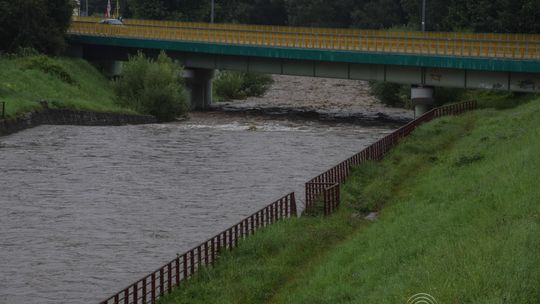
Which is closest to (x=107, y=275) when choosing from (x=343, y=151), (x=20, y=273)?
(x=20, y=273)

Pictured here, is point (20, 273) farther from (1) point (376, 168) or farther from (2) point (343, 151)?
(2) point (343, 151)

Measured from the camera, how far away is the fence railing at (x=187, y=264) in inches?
1062

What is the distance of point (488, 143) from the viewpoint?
5259cm

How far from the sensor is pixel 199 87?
100125 millimetres

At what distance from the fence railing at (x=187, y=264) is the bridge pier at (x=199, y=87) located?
57809 mm

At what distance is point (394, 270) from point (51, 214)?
19.8 meters

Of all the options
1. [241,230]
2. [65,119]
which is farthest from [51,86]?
[241,230]

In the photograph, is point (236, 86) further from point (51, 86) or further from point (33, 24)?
point (51, 86)

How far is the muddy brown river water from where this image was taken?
3441 centimetres

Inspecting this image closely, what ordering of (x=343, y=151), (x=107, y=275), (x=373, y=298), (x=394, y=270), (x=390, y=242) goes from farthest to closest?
(x=343, y=151) → (x=107, y=275) → (x=390, y=242) → (x=394, y=270) → (x=373, y=298)

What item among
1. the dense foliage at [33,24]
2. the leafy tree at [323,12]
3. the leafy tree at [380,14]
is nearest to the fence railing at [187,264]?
the dense foliage at [33,24]

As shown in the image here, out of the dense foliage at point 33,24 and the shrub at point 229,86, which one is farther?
the shrub at point 229,86

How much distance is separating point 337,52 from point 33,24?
28324 mm

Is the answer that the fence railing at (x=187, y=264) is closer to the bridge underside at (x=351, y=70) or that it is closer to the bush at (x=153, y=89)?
the bridge underside at (x=351, y=70)
